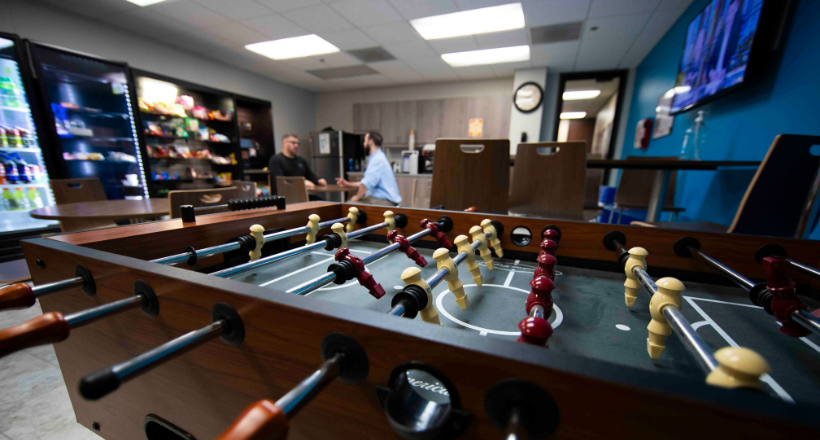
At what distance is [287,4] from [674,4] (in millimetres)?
3540

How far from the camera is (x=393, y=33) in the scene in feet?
11.1

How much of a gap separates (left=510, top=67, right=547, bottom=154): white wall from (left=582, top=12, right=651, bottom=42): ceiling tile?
3.69 feet

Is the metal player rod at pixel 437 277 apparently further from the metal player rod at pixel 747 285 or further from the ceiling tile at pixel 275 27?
the ceiling tile at pixel 275 27

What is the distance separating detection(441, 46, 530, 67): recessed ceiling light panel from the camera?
3848 mm

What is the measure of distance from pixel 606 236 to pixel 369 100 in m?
5.85

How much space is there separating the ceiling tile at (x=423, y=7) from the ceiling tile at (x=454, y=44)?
2.07 ft

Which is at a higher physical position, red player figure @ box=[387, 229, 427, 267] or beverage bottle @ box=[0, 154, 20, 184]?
beverage bottle @ box=[0, 154, 20, 184]

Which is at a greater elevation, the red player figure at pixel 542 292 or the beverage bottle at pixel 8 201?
the red player figure at pixel 542 292

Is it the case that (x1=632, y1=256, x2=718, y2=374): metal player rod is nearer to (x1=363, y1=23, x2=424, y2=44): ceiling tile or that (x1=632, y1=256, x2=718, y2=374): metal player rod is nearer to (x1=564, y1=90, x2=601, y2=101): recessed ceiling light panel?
(x1=363, y1=23, x2=424, y2=44): ceiling tile

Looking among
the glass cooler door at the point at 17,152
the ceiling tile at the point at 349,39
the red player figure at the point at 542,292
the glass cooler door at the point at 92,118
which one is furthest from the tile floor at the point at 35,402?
the ceiling tile at the point at 349,39

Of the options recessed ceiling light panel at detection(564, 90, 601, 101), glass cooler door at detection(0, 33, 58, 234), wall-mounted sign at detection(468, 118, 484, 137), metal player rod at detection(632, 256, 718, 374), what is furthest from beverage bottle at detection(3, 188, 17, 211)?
recessed ceiling light panel at detection(564, 90, 601, 101)

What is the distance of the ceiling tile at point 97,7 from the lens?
274 cm

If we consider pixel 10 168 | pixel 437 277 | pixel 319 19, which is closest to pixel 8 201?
pixel 10 168

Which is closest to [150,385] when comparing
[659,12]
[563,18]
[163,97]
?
[563,18]
